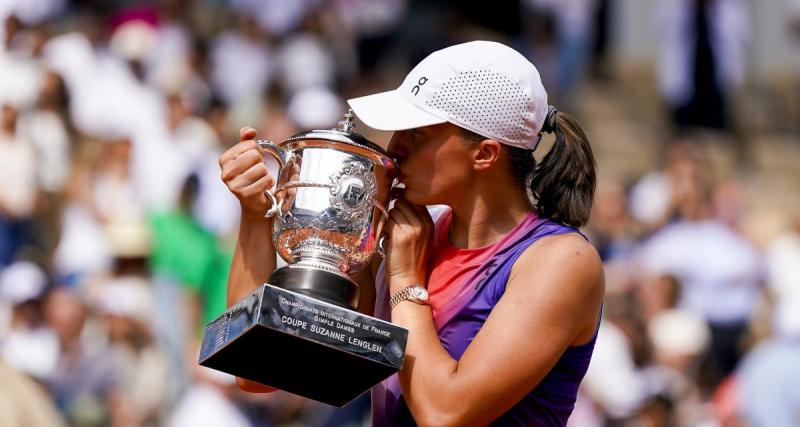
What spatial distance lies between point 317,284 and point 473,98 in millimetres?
511

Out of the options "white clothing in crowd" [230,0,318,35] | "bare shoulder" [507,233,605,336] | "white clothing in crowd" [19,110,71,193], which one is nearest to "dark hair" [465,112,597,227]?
"bare shoulder" [507,233,605,336]

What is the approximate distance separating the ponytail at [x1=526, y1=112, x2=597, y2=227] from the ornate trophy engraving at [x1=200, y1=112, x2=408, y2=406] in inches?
13.3

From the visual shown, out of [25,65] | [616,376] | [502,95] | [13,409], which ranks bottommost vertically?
[616,376]

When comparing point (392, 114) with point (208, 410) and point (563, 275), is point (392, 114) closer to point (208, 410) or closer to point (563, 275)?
point (563, 275)

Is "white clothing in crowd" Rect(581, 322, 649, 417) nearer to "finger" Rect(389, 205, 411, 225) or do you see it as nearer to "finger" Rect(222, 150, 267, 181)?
"finger" Rect(389, 205, 411, 225)

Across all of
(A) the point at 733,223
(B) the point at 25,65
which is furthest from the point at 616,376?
(B) the point at 25,65

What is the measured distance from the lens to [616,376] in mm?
8086

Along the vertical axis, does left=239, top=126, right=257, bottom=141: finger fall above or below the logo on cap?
below

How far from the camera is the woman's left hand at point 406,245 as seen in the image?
342cm

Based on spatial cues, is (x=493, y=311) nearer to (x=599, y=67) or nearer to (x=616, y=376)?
(x=616, y=376)

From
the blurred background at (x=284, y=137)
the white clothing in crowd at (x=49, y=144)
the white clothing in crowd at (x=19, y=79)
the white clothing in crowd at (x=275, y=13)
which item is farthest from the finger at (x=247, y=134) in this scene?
the white clothing in crowd at (x=275, y=13)

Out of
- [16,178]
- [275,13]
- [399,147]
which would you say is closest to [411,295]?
[399,147]

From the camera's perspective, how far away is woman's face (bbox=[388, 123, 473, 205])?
3396 mm

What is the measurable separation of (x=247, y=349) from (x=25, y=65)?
6807 mm
